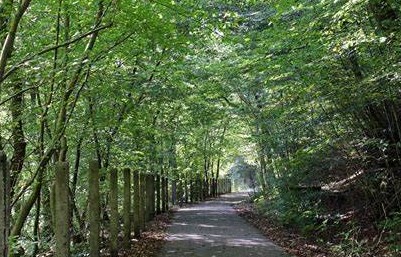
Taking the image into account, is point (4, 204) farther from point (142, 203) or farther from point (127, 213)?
point (142, 203)

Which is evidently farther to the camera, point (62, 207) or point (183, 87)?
point (183, 87)

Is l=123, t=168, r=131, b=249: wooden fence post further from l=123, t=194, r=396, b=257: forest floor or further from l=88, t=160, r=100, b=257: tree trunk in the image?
l=88, t=160, r=100, b=257: tree trunk

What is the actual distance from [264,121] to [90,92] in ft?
28.5

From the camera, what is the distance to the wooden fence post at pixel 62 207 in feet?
18.4

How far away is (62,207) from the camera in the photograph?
5.66 metres

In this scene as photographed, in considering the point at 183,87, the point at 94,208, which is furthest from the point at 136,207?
the point at 94,208

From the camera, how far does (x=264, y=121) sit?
53.4 ft

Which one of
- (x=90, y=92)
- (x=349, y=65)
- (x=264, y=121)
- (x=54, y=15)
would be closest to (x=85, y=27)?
(x=54, y=15)

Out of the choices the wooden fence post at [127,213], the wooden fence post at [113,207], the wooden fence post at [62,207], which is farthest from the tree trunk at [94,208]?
the wooden fence post at [127,213]

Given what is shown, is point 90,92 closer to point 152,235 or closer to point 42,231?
point 152,235

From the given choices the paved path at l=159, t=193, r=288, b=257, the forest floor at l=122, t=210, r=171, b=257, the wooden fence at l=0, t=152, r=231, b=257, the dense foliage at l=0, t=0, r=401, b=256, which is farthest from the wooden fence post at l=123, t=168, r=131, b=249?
the dense foliage at l=0, t=0, r=401, b=256

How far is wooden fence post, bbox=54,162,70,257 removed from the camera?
18.4 feet

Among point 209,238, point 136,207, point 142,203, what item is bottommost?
point 209,238

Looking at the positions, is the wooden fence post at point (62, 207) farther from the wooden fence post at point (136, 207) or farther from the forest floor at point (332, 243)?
the wooden fence post at point (136, 207)
